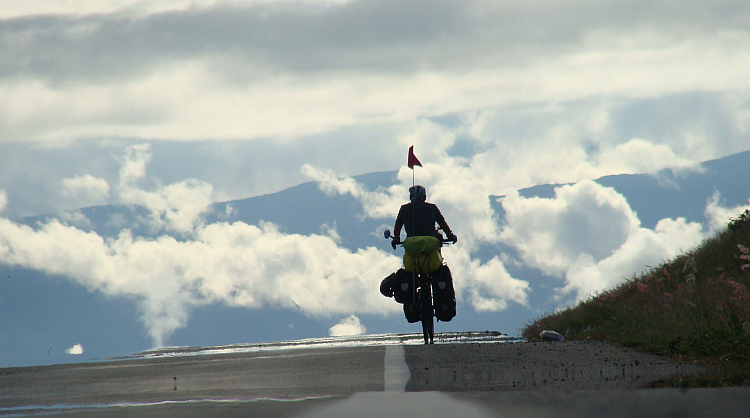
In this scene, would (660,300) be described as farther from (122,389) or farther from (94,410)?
(94,410)

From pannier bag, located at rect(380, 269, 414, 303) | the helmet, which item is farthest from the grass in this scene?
the helmet

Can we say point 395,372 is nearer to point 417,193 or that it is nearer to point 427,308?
point 427,308

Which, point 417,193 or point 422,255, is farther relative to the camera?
point 417,193

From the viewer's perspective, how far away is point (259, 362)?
8672 millimetres

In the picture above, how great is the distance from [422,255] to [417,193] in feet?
3.25

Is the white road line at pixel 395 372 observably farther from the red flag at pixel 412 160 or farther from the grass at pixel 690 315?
the red flag at pixel 412 160

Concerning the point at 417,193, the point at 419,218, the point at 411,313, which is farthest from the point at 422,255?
the point at 417,193

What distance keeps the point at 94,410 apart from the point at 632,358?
4.58 m

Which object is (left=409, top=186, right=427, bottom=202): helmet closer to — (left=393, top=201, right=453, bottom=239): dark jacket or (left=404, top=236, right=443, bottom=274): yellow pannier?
(left=393, top=201, right=453, bottom=239): dark jacket

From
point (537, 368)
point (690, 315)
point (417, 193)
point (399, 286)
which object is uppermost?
point (417, 193)

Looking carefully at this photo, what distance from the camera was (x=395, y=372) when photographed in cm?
640

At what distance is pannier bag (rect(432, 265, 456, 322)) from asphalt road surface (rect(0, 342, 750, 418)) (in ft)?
7.75

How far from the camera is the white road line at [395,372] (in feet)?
17.5

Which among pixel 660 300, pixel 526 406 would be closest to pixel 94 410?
pixel 526 406
